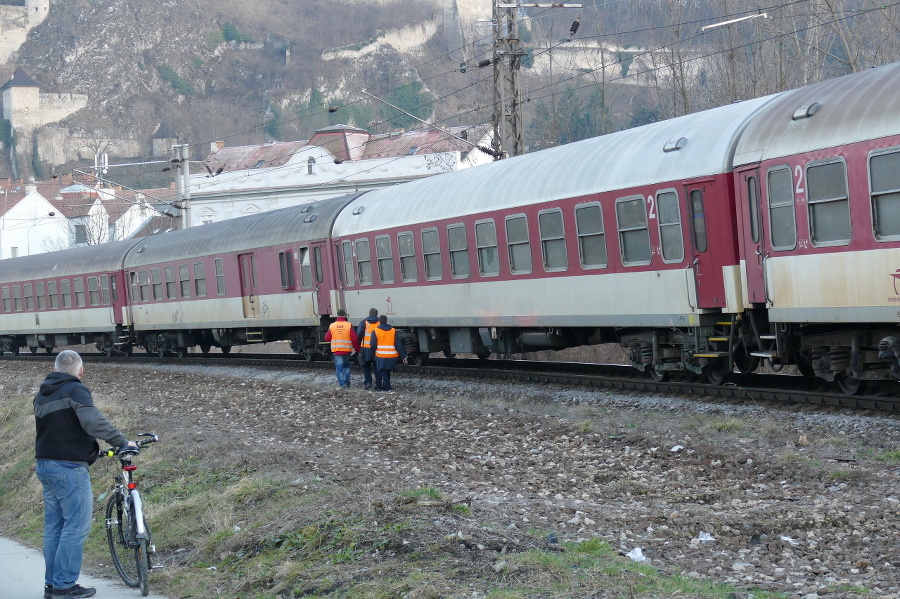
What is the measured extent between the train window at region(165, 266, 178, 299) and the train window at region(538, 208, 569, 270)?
17069 mm

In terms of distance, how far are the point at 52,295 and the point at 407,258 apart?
2192cm

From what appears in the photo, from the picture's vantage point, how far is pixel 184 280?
1239 inches

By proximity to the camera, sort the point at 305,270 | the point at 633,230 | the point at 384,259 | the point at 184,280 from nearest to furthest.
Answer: the point at 633,230 → the point at 384,259 → the point at 305,270 → the point at 184,280

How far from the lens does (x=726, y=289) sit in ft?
46.2

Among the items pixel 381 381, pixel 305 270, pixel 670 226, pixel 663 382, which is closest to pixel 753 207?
pixel 670 226

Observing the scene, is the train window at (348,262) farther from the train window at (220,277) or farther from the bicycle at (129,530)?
the bicycle at (129,530)

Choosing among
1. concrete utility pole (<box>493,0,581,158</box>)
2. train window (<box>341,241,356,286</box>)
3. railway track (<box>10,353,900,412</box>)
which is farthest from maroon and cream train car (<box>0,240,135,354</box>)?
concrete utility pole (<box>493,0,581,158</box>)

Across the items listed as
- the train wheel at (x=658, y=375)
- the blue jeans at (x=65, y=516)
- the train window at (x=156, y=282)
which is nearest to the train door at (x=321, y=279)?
the train window at (x=156, y=282)

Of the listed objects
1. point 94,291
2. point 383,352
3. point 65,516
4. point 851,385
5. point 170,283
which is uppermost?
point 94,291

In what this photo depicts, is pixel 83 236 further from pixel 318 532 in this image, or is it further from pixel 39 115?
pixel 318 532

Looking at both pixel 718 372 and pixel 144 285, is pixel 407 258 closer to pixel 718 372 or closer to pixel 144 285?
A: pixel 718 372

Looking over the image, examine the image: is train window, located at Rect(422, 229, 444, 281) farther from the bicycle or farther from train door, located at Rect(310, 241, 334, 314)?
the bicycle

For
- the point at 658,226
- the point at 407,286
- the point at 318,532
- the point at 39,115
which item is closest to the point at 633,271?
the point at 658,226

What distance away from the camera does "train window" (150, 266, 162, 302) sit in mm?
33062
